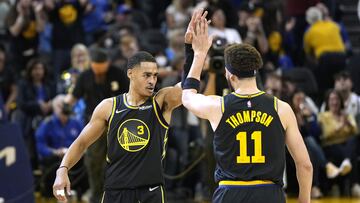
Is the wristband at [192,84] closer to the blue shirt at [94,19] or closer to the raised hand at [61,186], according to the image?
the raised hand at [61,186]

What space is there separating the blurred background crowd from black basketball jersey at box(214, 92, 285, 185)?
429 cm

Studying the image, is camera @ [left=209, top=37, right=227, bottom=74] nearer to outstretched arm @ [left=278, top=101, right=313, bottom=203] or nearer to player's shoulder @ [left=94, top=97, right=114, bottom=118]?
player's shoulder @ [left=94, top=97, right=114, bottom=118]

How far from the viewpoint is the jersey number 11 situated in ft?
22.5

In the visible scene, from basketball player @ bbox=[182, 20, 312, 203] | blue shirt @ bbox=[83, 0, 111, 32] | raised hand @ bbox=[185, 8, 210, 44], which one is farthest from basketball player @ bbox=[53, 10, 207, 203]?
blue shirt @ bbox=[83, 0, 111, 32]

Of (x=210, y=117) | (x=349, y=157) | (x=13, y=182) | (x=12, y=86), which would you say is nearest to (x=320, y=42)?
(x=349, y=157)

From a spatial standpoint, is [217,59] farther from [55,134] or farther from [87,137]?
[55,134]

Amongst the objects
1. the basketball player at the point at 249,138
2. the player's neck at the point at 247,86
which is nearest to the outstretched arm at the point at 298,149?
the basketball player at the point at 249,138

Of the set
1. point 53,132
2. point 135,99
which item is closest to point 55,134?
point 53,132

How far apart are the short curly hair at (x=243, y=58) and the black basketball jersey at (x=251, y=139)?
0.74ft

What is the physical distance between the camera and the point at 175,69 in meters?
15.0

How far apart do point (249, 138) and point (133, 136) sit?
1.40 metres

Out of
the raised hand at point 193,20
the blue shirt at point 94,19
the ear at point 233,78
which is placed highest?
the blue shirt at point 94,19

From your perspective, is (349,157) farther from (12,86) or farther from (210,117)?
(210,117)

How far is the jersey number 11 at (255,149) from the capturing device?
6.87 meters
